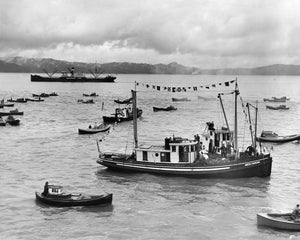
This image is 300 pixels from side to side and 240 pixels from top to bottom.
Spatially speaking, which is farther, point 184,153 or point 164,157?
point 164,157

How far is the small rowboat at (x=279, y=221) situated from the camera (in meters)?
37.3

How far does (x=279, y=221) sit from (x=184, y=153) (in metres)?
18.1

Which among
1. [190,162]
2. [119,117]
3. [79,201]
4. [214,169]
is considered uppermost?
[119,117]

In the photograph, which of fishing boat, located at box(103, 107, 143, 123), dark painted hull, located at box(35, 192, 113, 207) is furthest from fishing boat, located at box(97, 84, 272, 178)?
fishing boat, located at box(103, 107, 143, 123)

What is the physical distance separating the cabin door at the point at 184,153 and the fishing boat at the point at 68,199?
12915 millimetres

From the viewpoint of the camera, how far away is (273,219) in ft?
123

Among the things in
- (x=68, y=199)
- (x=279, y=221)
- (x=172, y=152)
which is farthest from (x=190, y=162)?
(x=279, y=221)

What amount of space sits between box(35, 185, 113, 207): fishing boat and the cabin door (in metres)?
12.9

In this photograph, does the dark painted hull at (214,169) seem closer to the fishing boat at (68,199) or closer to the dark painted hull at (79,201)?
the fishing boat at (68,199)

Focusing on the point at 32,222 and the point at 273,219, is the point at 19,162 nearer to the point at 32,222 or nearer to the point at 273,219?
the point at 32,222

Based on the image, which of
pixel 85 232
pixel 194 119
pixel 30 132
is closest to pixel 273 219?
pixel 85 232

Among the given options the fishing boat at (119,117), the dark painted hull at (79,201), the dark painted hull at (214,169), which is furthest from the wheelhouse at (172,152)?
the fishing boat at (119,117)

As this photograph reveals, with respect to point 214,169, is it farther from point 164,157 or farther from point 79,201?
point 79,201

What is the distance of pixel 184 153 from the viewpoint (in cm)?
Result: 5400
